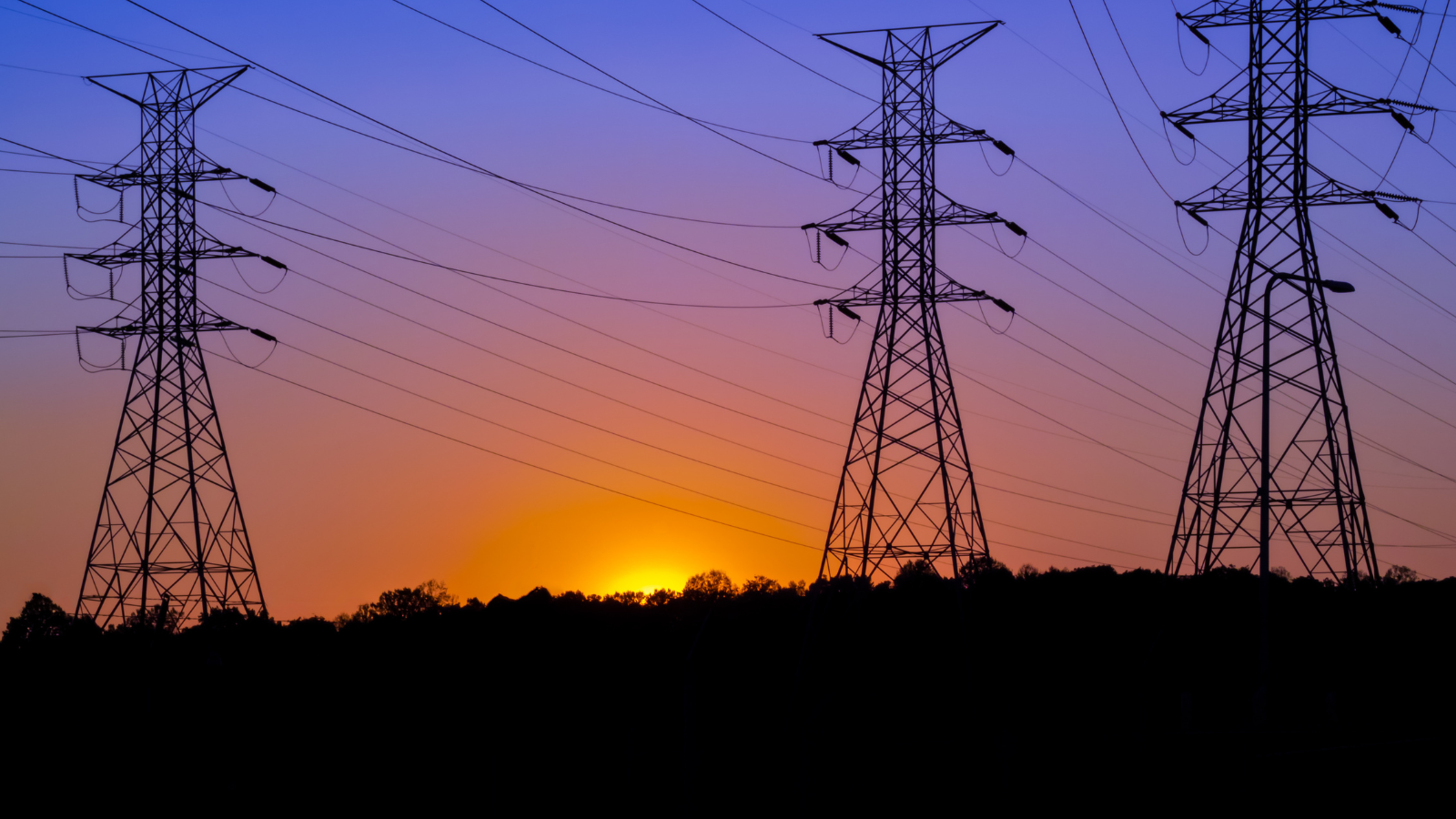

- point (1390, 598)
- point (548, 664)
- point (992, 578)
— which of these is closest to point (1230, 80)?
point (1390, 598)

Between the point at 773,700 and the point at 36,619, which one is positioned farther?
the point at 36,619

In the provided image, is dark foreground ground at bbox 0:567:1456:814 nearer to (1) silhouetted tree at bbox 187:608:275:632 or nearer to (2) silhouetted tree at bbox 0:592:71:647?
Answer: (1) silhouetted tree at bbox 187:608:275:632

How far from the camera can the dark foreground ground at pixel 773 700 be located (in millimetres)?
26031

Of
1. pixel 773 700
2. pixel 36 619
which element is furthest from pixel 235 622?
pixel 36 619

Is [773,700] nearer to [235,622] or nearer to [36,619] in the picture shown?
[235,622]

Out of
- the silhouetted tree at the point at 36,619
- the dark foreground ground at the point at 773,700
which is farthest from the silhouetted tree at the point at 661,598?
the silhouetted tree at the point at 36,619

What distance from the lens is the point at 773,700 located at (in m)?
52.4

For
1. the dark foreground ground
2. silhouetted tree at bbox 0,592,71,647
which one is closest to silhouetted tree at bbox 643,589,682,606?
the dark foreground ground

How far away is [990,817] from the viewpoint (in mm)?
26094

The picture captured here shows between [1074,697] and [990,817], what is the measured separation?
22786 mm

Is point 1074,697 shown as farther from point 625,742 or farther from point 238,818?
point 238,818

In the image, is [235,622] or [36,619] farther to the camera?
[36,619]

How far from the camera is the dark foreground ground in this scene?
26.0m

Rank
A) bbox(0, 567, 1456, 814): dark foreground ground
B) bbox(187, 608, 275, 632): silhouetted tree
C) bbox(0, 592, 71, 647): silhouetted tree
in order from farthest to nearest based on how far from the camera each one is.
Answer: bbox(0, 592, 71, 647): silhouetted tree < bbox(187, 608, 275, 632): silhouetted tree < bbox(0, 567, 1456, 814): dark foreground ground
